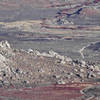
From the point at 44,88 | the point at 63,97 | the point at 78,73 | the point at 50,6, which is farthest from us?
the point at 50,6

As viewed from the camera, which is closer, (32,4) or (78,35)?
(78,35)

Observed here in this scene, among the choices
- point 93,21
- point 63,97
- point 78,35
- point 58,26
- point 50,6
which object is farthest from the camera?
point 50,6

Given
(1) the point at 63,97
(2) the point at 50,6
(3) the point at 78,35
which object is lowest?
(1) the point at 63,97

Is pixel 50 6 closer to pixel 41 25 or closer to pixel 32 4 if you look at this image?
pixel 32 4

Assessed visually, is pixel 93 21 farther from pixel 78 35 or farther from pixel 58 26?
pixel 78 35

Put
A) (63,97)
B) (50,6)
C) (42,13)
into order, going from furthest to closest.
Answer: (50,6)
(42,13)
(63,97)

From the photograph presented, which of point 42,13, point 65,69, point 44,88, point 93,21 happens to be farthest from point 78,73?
point 42,13

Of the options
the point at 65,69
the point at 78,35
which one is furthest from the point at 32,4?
the point at 65,69

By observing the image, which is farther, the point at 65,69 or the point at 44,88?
the point at 65,69

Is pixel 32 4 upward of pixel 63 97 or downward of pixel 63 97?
upward
